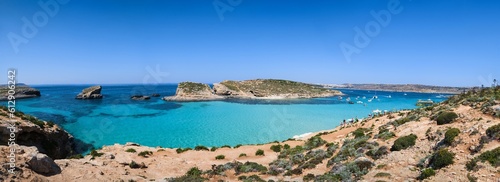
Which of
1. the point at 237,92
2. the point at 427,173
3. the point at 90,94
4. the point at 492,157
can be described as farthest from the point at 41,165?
the point at 237,92

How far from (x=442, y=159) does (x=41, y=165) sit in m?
21.8

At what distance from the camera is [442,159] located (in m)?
13.8

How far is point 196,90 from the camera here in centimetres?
11719

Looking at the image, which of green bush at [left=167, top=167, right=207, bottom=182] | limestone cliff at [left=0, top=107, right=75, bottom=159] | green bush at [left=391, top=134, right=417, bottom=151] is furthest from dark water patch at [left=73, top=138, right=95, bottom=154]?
green bush at [left=391, top=134, right=417, bottom=151]

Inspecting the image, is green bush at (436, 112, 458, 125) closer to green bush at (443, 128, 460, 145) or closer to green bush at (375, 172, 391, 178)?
green bush at (443, 128, 460, 145)

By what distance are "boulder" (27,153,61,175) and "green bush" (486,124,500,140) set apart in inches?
964

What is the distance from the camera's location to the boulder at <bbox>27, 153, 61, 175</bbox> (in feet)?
45.4

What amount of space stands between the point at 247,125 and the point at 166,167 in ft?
111

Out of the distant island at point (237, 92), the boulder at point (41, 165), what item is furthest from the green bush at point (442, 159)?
the distant island at point (237, 92)

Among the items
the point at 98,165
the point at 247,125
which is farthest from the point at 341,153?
the point at 247,125

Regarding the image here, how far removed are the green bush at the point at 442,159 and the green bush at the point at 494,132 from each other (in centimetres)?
240

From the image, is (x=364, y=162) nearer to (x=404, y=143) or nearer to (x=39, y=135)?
(x=404, y=143)

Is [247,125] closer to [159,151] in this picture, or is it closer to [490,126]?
[159,151]

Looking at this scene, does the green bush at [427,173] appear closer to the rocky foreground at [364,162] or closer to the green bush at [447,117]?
the rocky foreground at [364,162]
